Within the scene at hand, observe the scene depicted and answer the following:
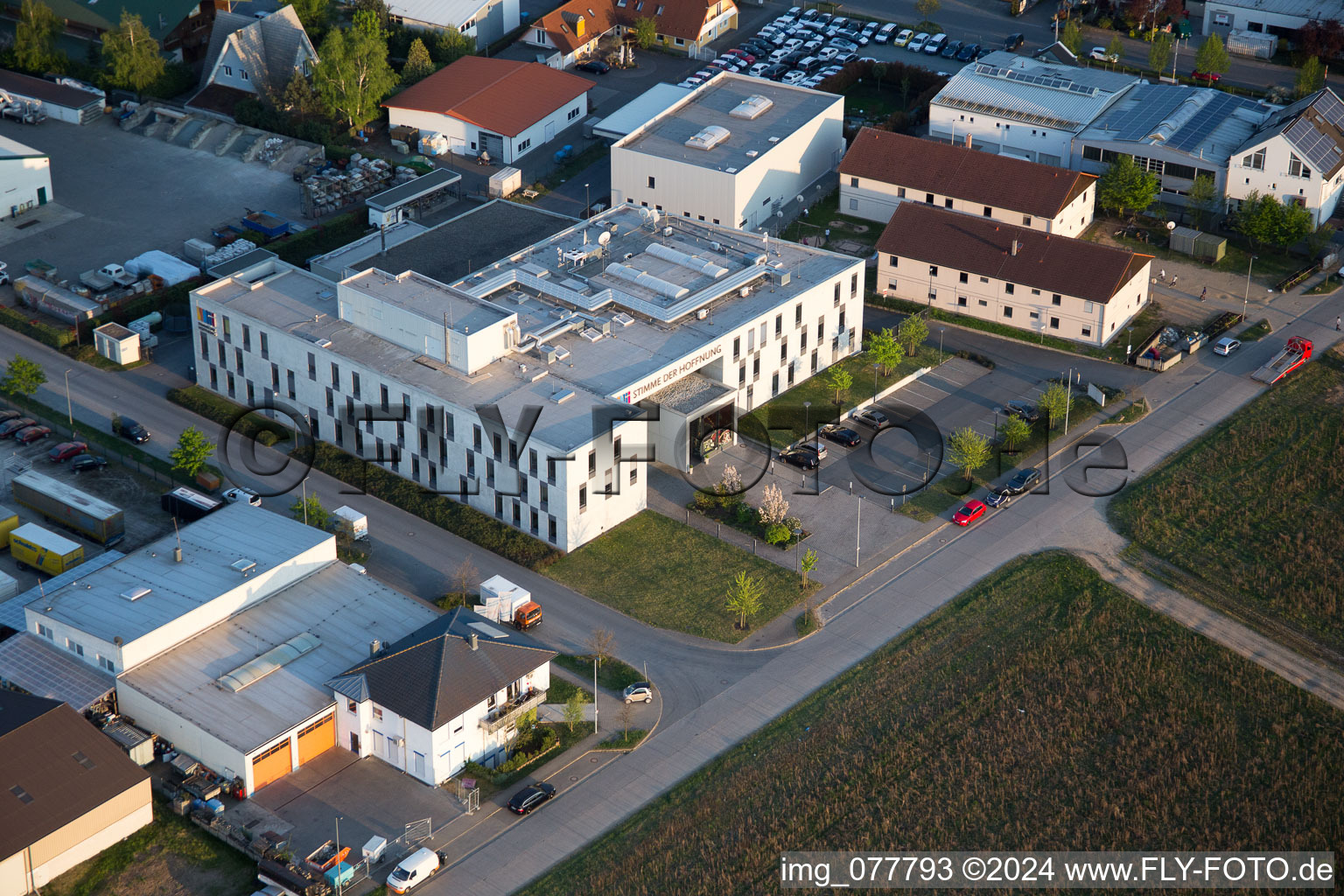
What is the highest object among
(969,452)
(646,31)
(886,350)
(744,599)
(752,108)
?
(646,31)

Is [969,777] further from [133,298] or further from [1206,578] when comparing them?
[133,298]

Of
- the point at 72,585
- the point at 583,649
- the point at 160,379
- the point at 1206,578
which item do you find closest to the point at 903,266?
the point at 1206,578

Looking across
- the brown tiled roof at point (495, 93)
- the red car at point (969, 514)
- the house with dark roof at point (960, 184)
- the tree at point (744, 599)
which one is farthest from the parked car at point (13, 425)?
the house with dark roof at point (960, 184)

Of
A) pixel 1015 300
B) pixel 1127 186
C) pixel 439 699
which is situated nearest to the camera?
pixel 439 699

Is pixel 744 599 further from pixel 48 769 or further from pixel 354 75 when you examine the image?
pixel 354 75

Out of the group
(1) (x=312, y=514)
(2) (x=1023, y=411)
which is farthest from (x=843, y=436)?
Result: (1) (x=312, y=514)

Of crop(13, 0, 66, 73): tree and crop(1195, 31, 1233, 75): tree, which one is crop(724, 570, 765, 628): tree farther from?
crop(13, 0, 66, 73): tree
